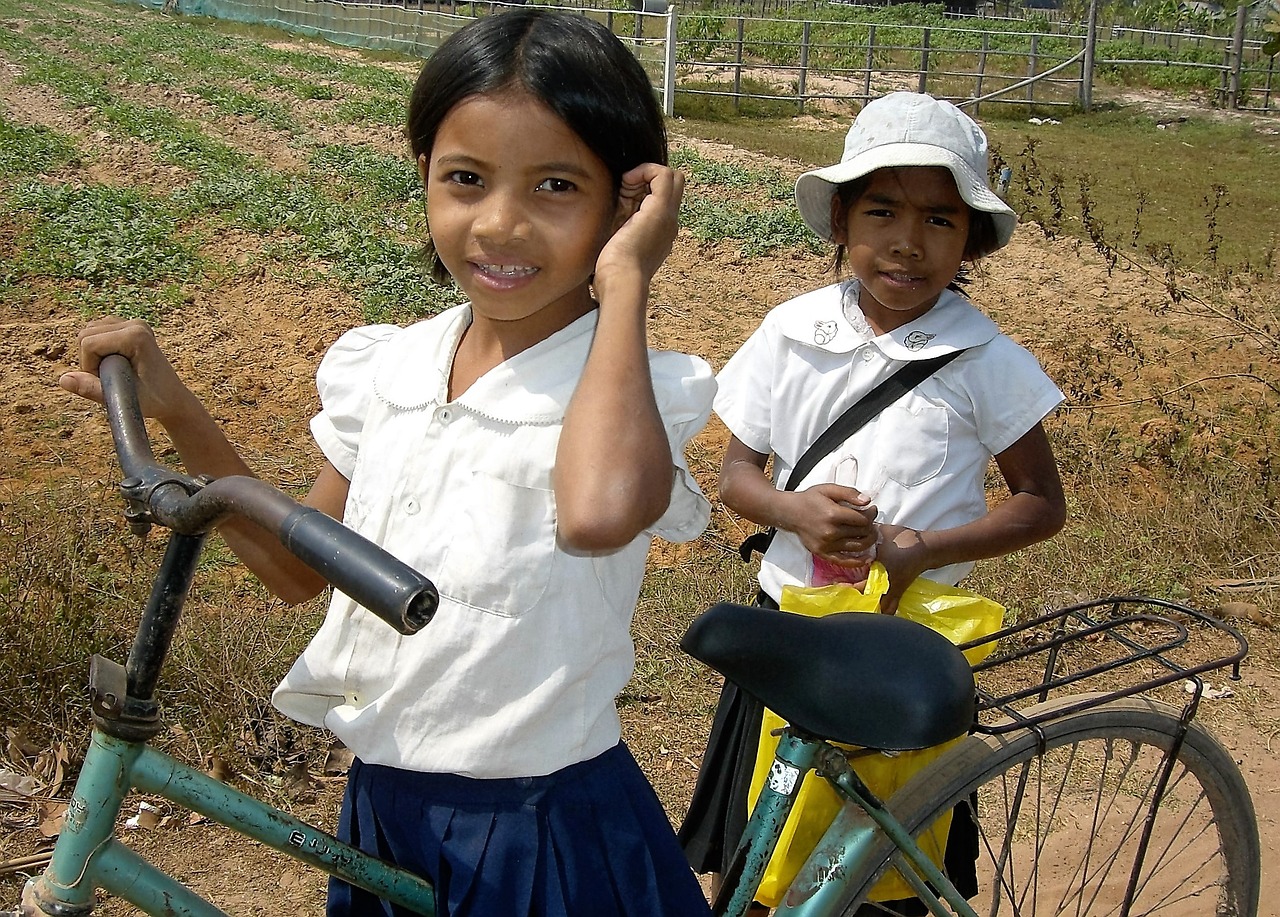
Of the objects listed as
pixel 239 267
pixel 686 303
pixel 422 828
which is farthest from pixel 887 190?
pixel 239 267

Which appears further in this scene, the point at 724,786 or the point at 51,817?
the point at 51,817

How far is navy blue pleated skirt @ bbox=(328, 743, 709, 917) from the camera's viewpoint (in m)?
1.45

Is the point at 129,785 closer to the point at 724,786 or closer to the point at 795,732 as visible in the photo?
the point at 795,732

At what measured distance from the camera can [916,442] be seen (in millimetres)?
2029

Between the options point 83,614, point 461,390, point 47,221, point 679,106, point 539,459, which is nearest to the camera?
point 539,459

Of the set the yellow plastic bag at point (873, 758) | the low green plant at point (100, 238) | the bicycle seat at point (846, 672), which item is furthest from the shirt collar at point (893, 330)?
the low green plant at point (100, 238)

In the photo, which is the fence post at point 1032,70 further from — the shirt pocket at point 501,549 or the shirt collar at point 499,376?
the shirt pocket at point 501,549

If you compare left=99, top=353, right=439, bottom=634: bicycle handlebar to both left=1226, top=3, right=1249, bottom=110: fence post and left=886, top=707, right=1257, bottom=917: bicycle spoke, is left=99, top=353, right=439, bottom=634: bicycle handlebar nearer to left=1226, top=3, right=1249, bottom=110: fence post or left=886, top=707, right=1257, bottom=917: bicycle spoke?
left=886, top=707, right=1257, bottom=917: bicycle spoke

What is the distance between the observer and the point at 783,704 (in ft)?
5.49

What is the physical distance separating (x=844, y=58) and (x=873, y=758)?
2168 centimetres

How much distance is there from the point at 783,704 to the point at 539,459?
20.0 inches

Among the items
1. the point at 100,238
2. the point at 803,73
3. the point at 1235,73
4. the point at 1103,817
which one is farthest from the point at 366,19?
the point at 1103,817

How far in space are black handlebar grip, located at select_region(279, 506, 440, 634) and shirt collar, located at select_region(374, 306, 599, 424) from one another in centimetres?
44

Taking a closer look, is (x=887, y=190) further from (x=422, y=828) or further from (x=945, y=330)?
(x=422, y=828)
